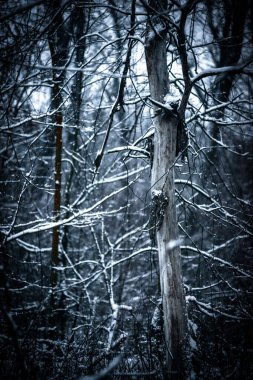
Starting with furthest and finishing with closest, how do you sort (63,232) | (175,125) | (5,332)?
(63,232)
(5,332)
(175,125)

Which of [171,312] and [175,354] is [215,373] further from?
[171,312]

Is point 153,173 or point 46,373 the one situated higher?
point 153,173

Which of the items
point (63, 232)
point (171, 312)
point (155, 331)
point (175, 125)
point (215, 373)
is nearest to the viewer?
point (215, 373)

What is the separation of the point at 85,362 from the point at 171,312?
55.4 inches

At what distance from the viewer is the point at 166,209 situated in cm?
335


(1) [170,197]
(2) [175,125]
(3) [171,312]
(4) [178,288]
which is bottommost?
(3) [171,312]

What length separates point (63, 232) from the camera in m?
7.54

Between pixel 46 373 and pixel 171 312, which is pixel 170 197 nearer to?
pixel 171 312

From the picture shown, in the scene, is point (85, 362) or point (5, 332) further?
point (5, 332)

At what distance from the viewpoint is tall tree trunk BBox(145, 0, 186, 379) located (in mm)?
3168

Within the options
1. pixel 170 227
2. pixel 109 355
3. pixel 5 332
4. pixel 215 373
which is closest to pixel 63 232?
pixel 5 332

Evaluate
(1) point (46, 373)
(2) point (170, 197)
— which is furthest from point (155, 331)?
(2) point (170, 197)

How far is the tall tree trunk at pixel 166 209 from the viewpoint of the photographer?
125 inches

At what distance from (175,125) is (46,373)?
12.0 feet
